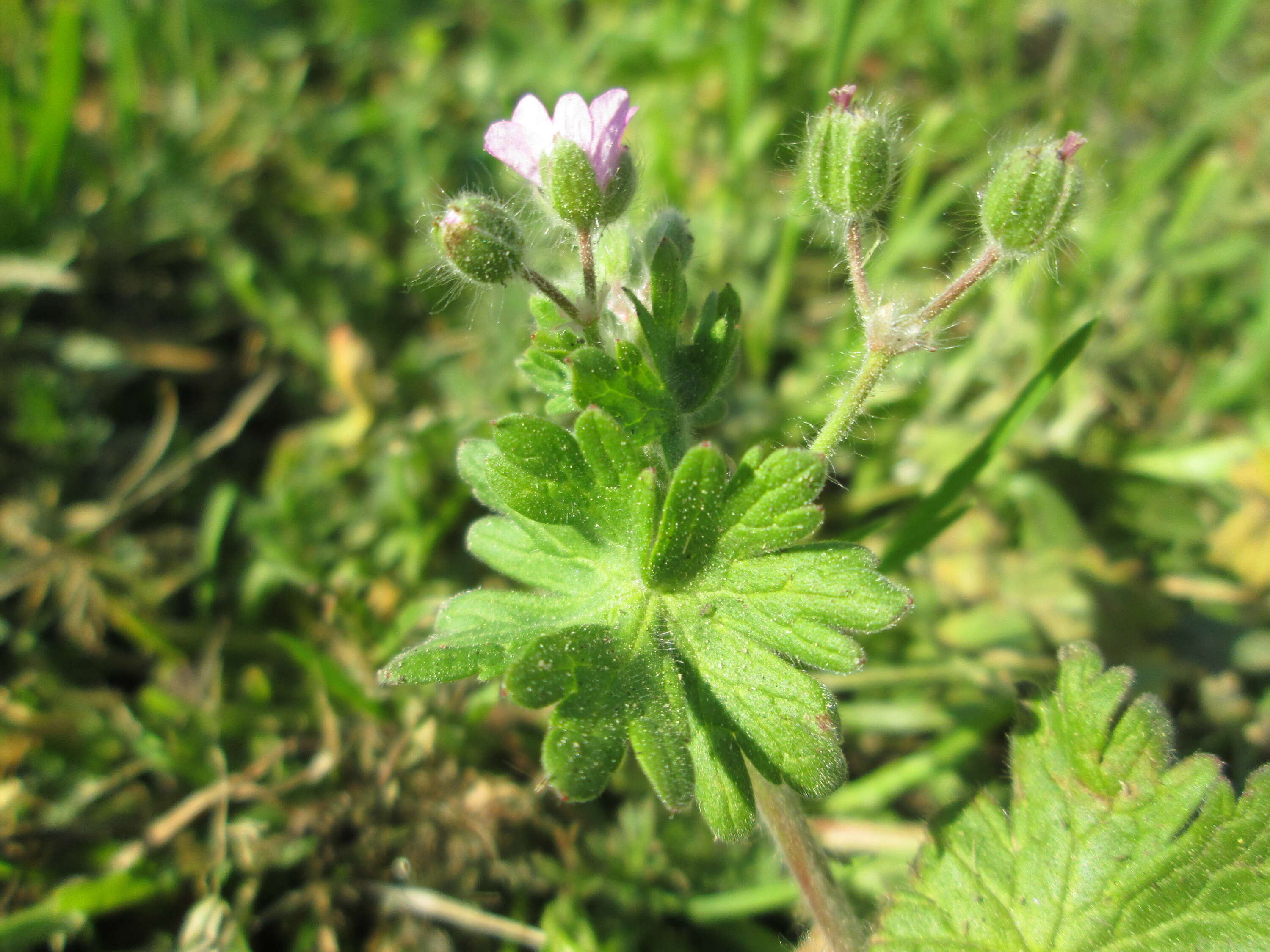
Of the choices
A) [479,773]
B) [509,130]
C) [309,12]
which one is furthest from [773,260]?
[309,12]

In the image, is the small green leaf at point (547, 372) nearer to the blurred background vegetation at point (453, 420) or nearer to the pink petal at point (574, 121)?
the pink petal at point (574, 121)

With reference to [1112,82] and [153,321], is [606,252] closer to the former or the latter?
[153,321]

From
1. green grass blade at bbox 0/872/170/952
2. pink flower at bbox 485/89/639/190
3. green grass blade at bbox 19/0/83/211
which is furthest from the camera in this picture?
green grass blade at bbox 19/0/83/211

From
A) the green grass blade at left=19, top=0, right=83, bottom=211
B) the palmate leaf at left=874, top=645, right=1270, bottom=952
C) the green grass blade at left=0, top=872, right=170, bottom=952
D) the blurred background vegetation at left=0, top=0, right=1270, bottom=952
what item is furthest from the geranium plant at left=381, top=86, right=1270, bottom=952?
the green grass blade at left=19, top=0, right=83, bottom=211

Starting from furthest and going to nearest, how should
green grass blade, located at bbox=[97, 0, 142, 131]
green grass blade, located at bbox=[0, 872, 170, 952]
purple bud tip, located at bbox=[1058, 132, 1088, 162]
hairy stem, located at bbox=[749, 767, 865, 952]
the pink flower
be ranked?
green grass blade, located at bbox=[97, 0, 142, 131] → green grass blade, located at bbox=[0, 872, 170, 952] → hairy stem, located at bbox=[749, 767, 865, 952] → the pink flower → purple bud tip, located at bbox=[1058, 132, 1088, 162]

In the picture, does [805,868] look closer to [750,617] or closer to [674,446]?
[750,617]

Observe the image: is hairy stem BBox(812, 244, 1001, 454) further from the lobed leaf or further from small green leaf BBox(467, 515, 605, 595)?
small green leaf BBox(467, 515, 605, 595)

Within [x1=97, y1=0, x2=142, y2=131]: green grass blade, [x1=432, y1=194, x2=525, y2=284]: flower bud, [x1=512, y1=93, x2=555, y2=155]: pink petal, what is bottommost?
[x1=432, y1=194, x2=525, y2=284]: flower bud
